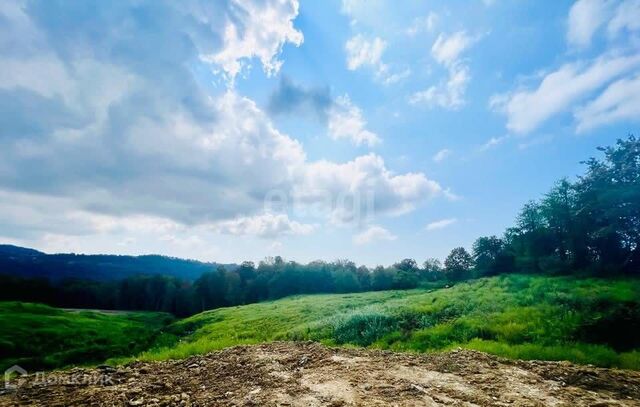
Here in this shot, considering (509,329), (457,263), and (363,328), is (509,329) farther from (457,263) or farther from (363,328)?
(457,263)

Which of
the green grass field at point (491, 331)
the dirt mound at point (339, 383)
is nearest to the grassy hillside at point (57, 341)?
the green grass field at point (491, 331)

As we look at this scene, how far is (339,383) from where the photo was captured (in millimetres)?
7562

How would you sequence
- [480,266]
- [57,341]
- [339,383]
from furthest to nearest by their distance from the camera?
[480,266] < [57,341] < [339,383]

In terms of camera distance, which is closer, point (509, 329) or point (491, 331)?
point (509, 329)

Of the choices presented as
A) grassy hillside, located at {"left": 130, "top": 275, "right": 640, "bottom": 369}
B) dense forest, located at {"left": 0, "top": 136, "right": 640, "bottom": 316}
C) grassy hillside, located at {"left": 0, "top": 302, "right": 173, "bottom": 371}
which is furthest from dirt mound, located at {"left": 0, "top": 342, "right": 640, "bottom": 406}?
dense forest, located at {"left": 0, "top": 136, "right": 640, "bottom": 316}

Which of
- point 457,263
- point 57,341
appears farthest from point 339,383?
point 457,263

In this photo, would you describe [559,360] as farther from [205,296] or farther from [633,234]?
[205,296]

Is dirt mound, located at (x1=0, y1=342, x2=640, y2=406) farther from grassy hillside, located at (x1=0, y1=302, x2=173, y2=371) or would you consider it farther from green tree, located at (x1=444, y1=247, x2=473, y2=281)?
green tree, located at (x1=444, y1=247, x2=473, y2=281)

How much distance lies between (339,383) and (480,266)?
75.0 metres

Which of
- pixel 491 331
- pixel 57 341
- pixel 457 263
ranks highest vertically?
pixel 457 263

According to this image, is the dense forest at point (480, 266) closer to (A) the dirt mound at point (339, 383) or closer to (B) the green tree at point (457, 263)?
(B) the green tree at point (457, 263)

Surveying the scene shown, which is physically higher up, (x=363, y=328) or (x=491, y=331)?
(x=491, y=331)

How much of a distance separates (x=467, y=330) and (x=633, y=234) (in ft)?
99.5

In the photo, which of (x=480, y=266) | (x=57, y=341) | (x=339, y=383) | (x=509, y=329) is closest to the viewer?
(x=339, y=383)
